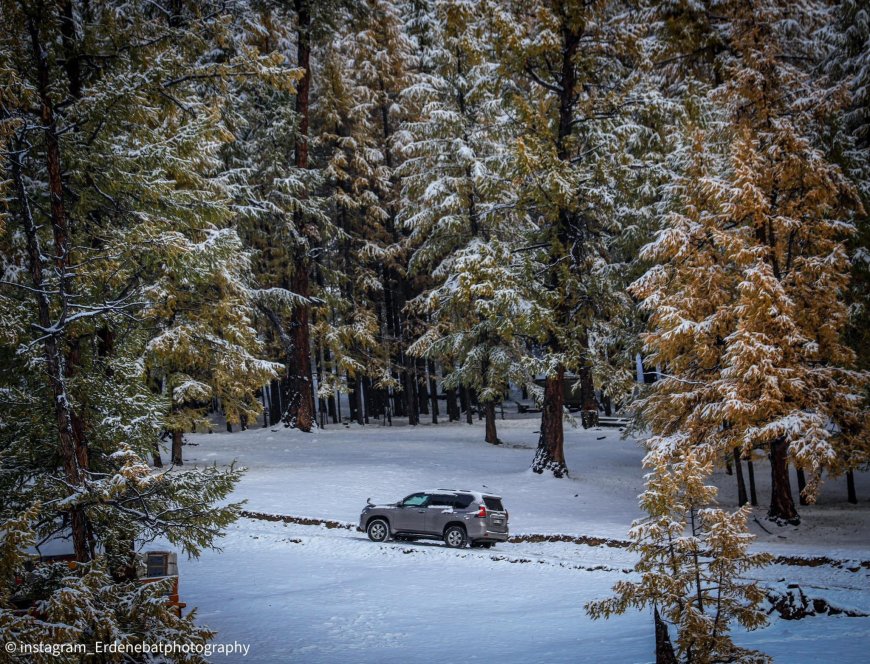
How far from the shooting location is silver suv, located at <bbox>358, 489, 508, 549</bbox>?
18.1 m

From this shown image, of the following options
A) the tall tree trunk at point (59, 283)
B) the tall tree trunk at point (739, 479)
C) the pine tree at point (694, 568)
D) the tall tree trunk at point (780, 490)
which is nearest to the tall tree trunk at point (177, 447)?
the tall tree trunk at point (59, 283)

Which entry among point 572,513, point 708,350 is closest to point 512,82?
point 708,350

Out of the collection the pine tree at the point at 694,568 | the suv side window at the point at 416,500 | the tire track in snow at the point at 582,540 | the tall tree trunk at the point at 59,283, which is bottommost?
the tire track in snow at the point at 582,540

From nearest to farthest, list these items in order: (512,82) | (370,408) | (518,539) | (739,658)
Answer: (739,658), (518,539), (512,82), (370,408)

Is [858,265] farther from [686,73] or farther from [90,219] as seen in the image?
[90,219]

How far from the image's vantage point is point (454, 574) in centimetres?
1578

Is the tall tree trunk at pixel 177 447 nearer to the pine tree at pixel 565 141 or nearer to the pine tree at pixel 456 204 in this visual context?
the pine tree at pixel 456 204

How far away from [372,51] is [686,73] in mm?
16826

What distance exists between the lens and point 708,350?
769 inches

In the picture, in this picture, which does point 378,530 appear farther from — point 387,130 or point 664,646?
point 387,130

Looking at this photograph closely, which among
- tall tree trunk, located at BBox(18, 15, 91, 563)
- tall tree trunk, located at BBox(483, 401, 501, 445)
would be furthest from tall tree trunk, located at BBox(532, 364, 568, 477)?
tall tree trunk, located at BBox(18, 15, 91, 563)

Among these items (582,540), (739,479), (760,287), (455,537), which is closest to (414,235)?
(739,479)

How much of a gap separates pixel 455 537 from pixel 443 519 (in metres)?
0.53

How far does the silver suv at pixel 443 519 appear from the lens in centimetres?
1809
